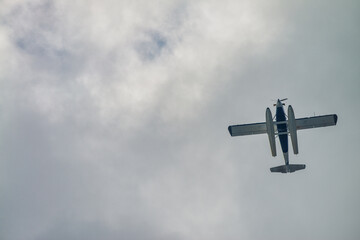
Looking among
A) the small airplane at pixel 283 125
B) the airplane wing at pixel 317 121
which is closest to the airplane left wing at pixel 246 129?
the small airplane at pixel 283 125

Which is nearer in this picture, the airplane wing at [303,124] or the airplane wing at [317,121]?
the airplane wing at [317,121]

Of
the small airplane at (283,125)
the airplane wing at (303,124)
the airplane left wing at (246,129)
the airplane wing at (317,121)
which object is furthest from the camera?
the airplane left wing at (246,129)

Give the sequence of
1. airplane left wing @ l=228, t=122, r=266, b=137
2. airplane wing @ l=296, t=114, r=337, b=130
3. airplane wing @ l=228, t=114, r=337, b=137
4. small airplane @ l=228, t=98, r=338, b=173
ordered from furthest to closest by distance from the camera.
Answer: airplane left wing @ l=228, t=122, r=266, b=137 → airplane wing @ l=228, t=114, r=337, b=137 → airplane wing @ l=296, t=114, r=337, b=130 → small airplane @ l=228, t=98, r=338, b=173

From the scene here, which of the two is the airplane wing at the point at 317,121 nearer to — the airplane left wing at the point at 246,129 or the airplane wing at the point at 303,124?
the airplane wing at the point at 303,124

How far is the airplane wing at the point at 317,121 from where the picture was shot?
71.3 meters

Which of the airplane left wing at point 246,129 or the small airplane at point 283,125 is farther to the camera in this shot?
the airplane left wing at point 246,129

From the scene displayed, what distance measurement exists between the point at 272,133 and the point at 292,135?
3.40 m

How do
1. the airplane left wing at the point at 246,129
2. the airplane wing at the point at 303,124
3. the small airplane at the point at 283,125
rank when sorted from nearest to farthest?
the small airplane at the point at 283,125, the airplane wing at the point at 303,124, the airplane left wing at the point at 246,129

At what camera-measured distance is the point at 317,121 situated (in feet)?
237

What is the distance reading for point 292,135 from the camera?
6906 centimetres

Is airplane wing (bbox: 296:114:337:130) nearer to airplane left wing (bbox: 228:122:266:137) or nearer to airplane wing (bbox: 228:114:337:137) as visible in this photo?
airplane wing (bbox: 228:114:337:137)

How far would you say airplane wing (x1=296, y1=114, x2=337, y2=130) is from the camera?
7131 cm

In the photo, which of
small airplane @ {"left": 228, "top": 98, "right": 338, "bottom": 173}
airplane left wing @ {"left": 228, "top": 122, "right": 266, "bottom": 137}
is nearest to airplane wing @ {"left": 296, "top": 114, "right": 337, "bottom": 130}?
small airplane @ {"left": 228, "top": 98, "right": 338, "bottom": 173}

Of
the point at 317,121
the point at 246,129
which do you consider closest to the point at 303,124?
the point at 317,121
